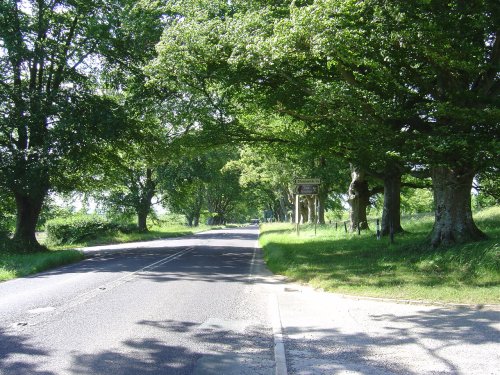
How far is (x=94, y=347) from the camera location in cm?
604

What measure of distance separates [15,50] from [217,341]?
60.1ft

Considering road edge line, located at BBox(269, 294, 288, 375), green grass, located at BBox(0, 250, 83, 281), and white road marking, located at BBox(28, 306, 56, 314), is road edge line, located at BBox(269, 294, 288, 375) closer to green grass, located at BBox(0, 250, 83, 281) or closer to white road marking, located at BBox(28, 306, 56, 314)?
white road marking, located at BBox(28, 306, 56, 314)

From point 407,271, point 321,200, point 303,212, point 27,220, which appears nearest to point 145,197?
point 321,200

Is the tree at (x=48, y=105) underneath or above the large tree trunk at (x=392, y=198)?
above

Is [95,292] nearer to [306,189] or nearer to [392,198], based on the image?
[392,198]

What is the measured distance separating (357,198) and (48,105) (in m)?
15.5

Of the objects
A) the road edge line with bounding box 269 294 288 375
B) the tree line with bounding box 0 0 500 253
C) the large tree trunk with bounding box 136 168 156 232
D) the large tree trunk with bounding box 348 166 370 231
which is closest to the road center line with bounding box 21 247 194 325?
the road edge line with bounding box 269 294 288 375

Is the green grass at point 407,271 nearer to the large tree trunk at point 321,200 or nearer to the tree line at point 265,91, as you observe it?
the tree line at point 265,91

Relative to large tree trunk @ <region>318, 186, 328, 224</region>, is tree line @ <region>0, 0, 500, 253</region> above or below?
above

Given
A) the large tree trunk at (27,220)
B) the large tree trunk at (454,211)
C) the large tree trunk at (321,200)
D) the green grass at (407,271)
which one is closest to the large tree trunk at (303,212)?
the large tree trunk at (321,200)

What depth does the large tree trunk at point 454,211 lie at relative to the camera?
43.8ft

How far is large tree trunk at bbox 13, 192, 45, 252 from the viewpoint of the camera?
22.6 m

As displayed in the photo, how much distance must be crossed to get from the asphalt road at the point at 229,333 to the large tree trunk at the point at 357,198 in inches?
548

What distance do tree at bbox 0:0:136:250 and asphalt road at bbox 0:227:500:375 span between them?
34.7ft
